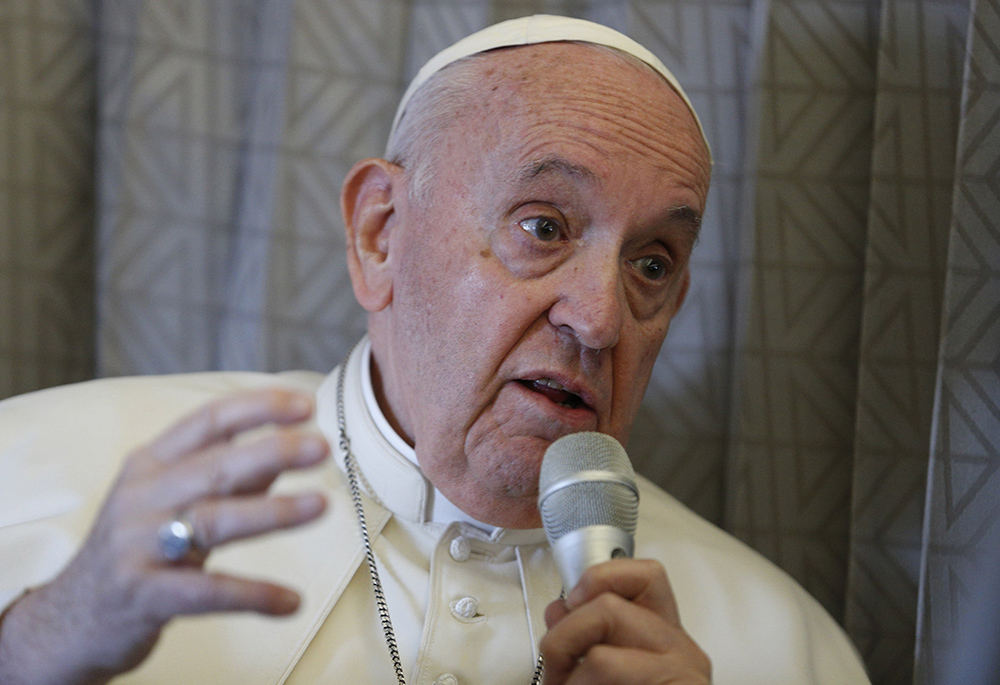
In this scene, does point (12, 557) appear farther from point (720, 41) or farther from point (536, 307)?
point (720, 41)

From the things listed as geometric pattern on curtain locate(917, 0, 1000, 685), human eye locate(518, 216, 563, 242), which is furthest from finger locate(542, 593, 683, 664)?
geometric pattern on curtain locate(917, 0, 1000, 685)

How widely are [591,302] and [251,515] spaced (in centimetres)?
60

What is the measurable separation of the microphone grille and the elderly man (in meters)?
0.29

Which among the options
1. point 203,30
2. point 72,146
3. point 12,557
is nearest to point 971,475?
point 12,557

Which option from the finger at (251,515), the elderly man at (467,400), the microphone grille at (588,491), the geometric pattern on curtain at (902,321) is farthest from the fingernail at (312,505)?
the geometric pattern on curtain at (902,321)

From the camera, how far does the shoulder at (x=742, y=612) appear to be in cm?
149

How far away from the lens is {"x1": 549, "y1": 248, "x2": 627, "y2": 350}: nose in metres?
1.20

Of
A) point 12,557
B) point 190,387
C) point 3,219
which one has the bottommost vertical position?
point 12,557

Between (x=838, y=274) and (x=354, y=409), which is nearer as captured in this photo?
(x=354, y=409)

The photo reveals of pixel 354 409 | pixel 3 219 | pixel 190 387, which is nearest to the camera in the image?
pixel 354 409

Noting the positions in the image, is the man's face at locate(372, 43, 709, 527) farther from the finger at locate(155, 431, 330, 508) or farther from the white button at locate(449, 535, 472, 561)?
the finger at locate(155, 431, 330, 508)

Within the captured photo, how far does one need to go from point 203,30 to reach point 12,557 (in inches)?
50.8

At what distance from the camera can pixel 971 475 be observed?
5.46 feet

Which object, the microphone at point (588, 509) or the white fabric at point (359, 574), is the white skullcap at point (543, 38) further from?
the microphone at point (588, 509)
